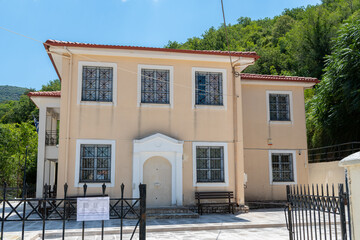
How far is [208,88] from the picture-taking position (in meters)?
16.2

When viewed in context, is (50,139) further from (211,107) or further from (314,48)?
(314,48)

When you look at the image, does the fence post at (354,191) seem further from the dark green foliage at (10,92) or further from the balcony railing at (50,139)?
the dark green foliage at (10,92)

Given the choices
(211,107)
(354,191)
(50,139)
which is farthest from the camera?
(50,139)

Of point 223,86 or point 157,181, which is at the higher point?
point 223,86

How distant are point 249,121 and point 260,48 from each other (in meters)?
31.4

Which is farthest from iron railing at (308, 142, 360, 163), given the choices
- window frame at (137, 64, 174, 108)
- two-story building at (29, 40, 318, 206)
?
window frame at (137, 64, 174, 108)

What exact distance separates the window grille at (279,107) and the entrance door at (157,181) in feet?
21.2

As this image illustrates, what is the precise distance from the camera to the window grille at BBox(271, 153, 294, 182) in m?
18.1

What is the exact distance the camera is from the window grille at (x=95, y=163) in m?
14.7

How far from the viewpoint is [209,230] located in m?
11.8

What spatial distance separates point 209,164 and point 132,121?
12.1 ft

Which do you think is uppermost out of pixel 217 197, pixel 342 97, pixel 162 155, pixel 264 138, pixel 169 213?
pixel 342 97

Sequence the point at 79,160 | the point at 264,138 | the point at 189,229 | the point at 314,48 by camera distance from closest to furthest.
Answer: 1. the point at 189,229
2. the point at 79,160
3. the point at 264,138
4. the point at 314,48

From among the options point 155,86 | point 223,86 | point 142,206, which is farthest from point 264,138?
point 142,206
